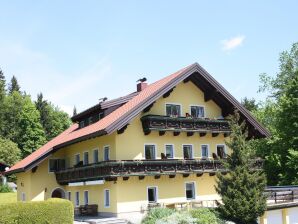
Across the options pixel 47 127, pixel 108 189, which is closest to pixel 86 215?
pixel 108 189

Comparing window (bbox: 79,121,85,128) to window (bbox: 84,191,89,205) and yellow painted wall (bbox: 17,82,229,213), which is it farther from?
window (bbox: 84,191,89,205)

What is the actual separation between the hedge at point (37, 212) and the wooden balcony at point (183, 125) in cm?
857

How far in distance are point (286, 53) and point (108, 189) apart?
35.0 meters

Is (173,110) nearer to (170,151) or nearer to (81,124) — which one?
(170,151)

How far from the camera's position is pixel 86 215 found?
30.2 meters

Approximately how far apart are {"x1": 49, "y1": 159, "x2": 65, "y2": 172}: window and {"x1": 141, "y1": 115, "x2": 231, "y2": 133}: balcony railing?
10.7 m

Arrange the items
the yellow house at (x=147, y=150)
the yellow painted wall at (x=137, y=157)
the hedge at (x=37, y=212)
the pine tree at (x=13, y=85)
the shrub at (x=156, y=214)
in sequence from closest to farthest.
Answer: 1. the hedge at (x=37, y=212)
2. the shrub at (x=156, y=214)
3. the yellow house at (x=147, y=150)
4. the yellow painted wall at (x=137, y=157)
5. the pine tree at (x=13, y=85)

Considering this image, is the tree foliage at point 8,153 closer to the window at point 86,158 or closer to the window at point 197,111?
the window at point 86,158

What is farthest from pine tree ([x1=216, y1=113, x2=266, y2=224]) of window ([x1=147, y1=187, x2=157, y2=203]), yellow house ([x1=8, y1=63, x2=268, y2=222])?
window ([x1=147, y1=187, x2=157, y2=203])

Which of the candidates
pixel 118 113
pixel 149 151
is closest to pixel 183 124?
pixel 149 151

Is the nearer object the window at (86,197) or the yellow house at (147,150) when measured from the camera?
the yellow house at (147,150)

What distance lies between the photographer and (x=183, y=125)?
30484mm

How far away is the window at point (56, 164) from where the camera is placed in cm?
3659

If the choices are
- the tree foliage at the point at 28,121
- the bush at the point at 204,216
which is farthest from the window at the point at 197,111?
the tree foliage at the point at 28,121
